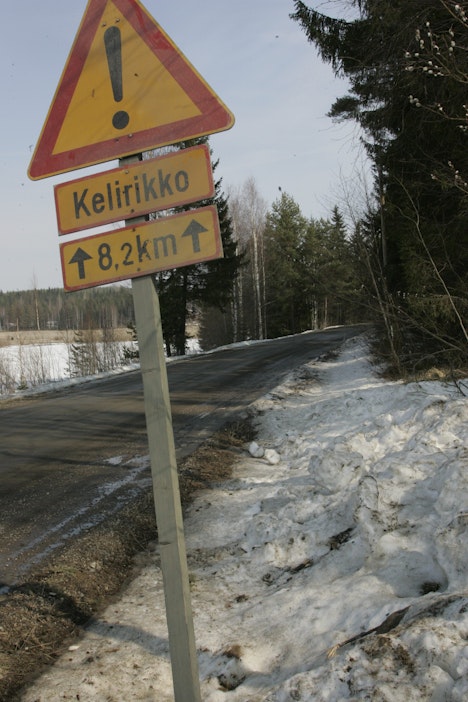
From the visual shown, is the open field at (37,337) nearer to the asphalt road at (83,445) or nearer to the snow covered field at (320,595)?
the asphalt road at (83,445)

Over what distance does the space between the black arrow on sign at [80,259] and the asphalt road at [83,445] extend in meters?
2.57

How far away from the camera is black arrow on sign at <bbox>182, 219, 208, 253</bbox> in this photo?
190 cm

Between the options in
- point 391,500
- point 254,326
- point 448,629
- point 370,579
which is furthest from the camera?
point 254,326

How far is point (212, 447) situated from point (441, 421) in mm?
2965

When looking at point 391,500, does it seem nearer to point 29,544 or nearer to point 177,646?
point 177,646

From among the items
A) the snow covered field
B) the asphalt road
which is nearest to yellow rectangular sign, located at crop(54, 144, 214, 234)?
the snow covered field

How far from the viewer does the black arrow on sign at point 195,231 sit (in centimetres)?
190

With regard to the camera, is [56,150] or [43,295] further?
[43,295]

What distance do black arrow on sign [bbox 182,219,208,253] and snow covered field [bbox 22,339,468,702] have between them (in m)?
1.61

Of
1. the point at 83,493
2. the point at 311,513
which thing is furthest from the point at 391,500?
the point at 83,493

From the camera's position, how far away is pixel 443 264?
8.92 metres

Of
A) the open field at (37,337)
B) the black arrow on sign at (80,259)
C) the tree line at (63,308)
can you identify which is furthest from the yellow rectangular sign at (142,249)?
the tree line at (63,308)

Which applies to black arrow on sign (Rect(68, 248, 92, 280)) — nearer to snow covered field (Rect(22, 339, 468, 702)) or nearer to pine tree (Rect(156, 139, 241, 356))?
snow covered field (Rect(22, 339, 468, 702))

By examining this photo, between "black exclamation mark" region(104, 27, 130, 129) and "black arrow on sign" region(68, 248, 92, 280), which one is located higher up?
"black exclamation mark" region(104, 27, 130, 129)
